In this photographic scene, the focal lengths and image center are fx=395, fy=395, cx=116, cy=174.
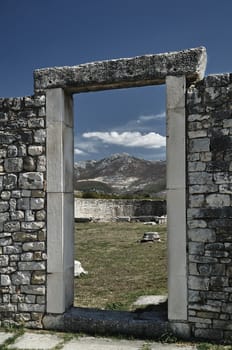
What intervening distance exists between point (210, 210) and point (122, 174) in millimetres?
99132

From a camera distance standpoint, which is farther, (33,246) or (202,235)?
(33,246)

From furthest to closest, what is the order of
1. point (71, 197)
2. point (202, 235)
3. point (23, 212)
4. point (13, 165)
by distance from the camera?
point (71, 197) → point (13, 165) → point (23, 212) → point (202, 235)

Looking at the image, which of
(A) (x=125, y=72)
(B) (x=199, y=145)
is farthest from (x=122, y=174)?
(B) (x=199, y=145)

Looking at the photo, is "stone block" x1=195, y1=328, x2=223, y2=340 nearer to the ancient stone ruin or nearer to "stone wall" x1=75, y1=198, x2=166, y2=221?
the ancient stone ruin

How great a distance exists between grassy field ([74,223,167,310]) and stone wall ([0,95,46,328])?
4.53 ft

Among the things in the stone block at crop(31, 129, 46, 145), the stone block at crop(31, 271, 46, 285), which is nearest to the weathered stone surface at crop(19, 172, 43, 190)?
the stone block at crop(31, 129, 46, 145)

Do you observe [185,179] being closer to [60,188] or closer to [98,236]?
[60,188]

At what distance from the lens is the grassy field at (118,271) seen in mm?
7645

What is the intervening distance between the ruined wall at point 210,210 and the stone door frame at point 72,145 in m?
0.14

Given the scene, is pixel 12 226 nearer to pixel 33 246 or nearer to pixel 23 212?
pixel 23 212

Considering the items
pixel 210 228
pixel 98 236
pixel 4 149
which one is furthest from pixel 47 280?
pixel 98 236

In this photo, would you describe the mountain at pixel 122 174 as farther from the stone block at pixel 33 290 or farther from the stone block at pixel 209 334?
the stone block at pixel 209 334

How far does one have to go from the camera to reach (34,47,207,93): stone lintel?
5625 mm

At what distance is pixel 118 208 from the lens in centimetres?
3092
